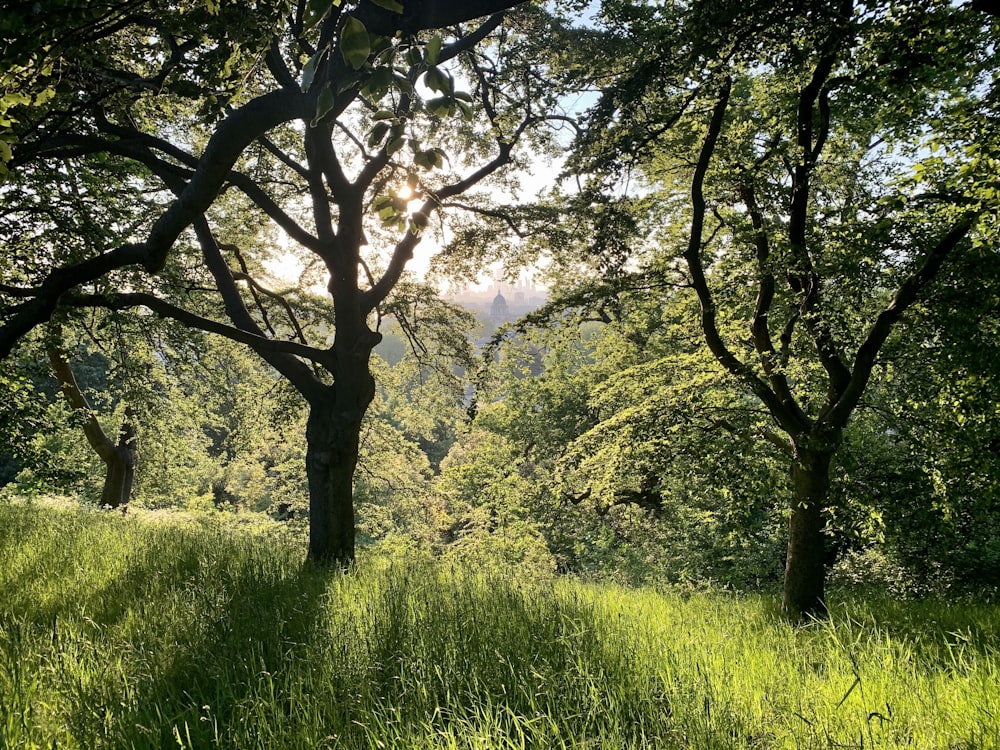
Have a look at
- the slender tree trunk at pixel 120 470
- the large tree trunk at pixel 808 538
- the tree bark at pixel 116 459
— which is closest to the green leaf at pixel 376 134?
the large tree trunk at pixel 808 538

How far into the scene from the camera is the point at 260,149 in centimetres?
936

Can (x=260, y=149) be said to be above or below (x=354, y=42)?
above

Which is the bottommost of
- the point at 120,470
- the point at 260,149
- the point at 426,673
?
the point at 120,470

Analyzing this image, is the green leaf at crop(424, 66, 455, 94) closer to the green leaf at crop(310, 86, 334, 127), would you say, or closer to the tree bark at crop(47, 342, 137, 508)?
the green leaf at crop(310, 86, 334, 127)

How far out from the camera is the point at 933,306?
6.01 m

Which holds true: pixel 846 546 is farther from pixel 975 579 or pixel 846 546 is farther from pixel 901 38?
pixel 901 38

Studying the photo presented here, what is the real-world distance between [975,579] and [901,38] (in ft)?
33.9

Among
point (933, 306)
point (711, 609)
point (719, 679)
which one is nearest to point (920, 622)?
point (711, 609)

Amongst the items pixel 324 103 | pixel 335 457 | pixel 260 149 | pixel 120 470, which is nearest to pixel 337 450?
pixel 335 457

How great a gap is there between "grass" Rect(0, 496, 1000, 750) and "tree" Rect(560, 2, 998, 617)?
10.8ft

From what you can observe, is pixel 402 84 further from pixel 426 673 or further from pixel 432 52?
pixel 426 673

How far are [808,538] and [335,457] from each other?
694 cm

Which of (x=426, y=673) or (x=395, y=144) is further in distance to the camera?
(x=426, y=673)

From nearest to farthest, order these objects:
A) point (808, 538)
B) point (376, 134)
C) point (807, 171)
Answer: point (376, 134) < point (807, 171) < point (808, 538)
